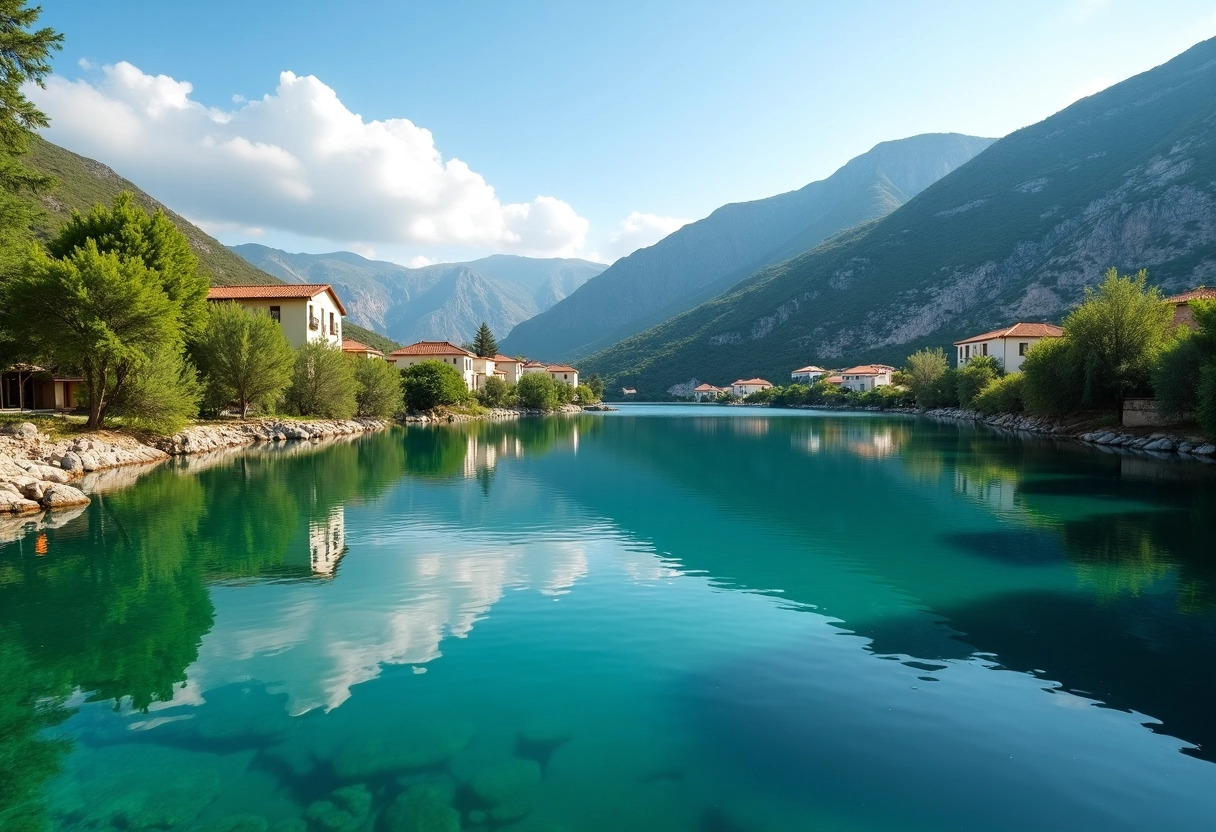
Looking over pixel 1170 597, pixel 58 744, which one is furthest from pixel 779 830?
pixel 1170 597

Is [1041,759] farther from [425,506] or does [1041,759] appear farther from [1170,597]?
[425,506]

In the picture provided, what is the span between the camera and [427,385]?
59.8 meters

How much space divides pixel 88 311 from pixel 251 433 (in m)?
12.7

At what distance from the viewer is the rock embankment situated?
30172mm

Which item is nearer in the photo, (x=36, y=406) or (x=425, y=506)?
(x=425, y=506)

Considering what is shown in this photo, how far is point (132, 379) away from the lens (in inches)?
1073

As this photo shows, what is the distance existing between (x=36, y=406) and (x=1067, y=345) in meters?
62.7

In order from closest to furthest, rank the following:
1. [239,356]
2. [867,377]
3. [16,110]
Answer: [16,110]
[239,356]
[867,377]

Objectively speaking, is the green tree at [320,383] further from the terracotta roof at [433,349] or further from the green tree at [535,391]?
the green tree at [535,391]

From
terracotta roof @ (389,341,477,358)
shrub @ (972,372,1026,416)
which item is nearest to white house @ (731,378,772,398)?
terracotta roof @ (389,341,477,358)

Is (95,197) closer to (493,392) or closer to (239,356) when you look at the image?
(493,392)

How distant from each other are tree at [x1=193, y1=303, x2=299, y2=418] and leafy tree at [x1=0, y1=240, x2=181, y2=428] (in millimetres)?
8765

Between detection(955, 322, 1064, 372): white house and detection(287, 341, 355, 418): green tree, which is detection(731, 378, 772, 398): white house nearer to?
detection(955, 322, 1064, 372): white house

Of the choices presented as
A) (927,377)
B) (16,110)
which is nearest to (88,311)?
(16,110)
